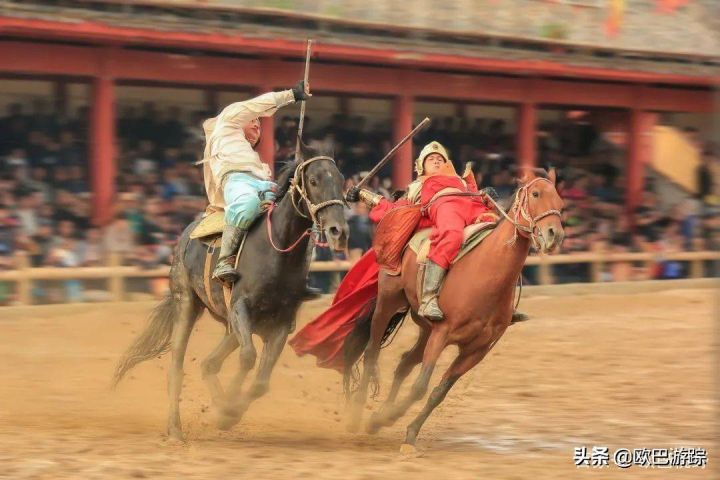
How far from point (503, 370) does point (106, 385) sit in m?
3.70

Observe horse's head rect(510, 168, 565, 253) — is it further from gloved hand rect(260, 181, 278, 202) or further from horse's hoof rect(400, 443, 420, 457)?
gloved hand rect(260, 181, 278, 202)

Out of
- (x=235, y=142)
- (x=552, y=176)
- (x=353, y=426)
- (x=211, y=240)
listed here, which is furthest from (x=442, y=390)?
(x=235, y=142)

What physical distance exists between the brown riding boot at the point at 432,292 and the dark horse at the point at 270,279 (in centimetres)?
82

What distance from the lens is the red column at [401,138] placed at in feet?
63.2

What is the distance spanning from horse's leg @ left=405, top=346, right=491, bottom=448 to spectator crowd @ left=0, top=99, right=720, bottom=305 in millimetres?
5933

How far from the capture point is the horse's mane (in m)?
8.50

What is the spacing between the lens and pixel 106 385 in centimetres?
1133

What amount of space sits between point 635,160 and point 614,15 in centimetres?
342

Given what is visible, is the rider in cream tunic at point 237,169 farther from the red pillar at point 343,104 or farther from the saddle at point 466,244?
the red pillar at point 343,104

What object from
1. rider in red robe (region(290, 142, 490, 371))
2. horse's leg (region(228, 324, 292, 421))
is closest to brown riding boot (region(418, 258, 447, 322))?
rider in red robe (region(290, 142, 490, 371))

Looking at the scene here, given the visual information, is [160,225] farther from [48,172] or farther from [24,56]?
[24,56]

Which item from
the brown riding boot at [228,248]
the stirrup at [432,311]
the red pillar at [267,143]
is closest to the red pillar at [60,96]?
the red pillar at [267,143]

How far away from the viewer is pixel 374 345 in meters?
9.37

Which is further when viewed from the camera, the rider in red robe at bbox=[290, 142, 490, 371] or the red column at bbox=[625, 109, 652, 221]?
the red column at bbox=[625, 109, 652, 221]
